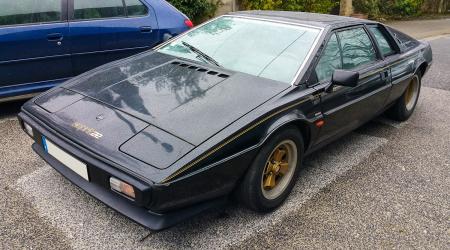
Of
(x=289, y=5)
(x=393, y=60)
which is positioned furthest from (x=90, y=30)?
(x=289, y=5)

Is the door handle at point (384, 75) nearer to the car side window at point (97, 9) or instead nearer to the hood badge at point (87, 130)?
the hood badge at point (87, 130)

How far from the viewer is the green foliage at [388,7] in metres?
13.9

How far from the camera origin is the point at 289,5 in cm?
1091

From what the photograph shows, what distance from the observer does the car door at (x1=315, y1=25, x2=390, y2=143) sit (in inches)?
129

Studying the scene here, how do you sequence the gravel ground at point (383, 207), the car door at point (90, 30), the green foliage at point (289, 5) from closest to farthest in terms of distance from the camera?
1. the gravel ground at point (383, 207)
2. the car door at point (90, 30)
3. the green foliage at point (289, 5)

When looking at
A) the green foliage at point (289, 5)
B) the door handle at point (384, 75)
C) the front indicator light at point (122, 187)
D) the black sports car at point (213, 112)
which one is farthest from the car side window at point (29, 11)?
the green foliage at point (289, 5)

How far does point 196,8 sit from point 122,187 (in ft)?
23.7

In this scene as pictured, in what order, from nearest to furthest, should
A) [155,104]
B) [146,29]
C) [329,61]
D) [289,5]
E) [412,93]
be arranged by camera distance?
[155,104] → [329,61] → [146,29] → [412,93] → [289,5]

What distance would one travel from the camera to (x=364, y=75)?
3.64m

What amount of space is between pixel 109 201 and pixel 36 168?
1306 millimetres

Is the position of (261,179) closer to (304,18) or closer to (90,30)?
(304,18)

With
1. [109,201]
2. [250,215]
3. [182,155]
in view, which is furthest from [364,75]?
[109,201]

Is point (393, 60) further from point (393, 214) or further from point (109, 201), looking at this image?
point (109, 201)

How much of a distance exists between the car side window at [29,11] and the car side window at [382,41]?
3.20 metres
